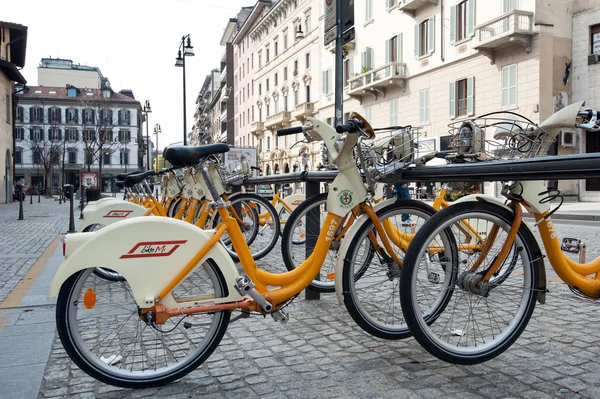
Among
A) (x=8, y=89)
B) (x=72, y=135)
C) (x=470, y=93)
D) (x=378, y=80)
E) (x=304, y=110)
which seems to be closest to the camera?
(x=470, y=93)

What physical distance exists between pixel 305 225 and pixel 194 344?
1.96 metres

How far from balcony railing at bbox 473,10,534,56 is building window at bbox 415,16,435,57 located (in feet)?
14.6

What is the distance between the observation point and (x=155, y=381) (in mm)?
2789

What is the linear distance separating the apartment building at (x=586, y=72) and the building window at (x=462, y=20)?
13.4ft

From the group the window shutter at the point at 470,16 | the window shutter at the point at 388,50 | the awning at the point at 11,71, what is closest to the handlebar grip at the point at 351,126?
the window shutter at the point at 470,16

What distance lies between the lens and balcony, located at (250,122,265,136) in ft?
176

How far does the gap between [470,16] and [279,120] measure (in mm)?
24795

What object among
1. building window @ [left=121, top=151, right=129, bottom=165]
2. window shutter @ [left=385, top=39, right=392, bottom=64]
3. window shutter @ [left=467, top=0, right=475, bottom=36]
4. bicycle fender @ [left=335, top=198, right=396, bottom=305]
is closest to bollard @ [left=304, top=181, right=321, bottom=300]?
bicycle fender @ [left=335, top=198, right=396, bottom=305]

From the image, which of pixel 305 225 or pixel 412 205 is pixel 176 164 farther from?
pixel 305 225

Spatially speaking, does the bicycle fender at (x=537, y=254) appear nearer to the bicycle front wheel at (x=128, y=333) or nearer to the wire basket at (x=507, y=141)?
the wire basket at (x=507, y=141)

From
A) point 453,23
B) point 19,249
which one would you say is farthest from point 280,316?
point 453,23

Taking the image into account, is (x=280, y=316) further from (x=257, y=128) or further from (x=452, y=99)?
(x=257, y=128)

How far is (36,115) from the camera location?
69750 mm

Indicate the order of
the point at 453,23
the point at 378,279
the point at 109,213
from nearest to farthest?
1. the point at 378,279
2. the point at 109,213
3. the point at 453,23
